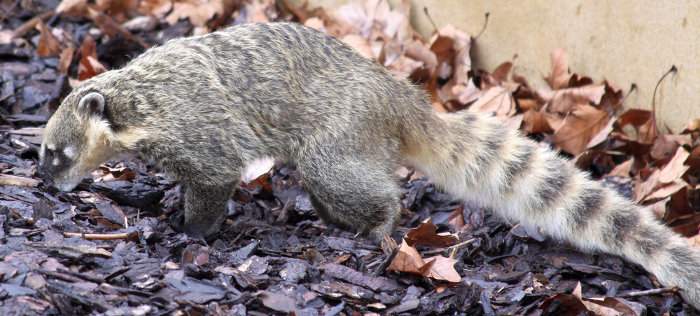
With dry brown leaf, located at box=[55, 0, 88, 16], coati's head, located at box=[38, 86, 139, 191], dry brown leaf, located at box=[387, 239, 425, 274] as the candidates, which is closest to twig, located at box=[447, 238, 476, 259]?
dry brown leaf, located at box=[387, 239, 425, 274]

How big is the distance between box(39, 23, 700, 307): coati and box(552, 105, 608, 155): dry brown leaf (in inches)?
45.5

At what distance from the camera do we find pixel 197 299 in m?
4.91

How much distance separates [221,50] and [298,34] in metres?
0.58

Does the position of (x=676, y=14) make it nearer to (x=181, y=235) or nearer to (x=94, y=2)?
(x=181, y=235)

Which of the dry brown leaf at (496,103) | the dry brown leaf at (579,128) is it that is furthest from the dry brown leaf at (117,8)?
the dry brown leaf at (579,128)

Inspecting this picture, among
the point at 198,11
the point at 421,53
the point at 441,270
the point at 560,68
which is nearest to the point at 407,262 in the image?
the point at 441,270

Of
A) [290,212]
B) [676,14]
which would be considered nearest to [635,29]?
[676,14]

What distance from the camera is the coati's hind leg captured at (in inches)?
241

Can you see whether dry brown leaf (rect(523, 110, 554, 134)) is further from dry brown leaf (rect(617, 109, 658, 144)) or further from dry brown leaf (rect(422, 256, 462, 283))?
dry brown leaf (rect(422, 256, 462, 283))

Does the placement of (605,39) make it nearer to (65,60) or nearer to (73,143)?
(73,143)

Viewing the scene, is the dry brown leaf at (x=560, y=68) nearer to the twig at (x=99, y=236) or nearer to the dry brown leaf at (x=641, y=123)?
the dry brown leaf at (x=641, y=123)

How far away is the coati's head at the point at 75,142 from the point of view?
19.8 feet

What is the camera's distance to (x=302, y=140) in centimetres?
627

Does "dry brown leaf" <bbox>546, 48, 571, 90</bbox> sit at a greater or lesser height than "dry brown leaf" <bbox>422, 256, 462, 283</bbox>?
greater
